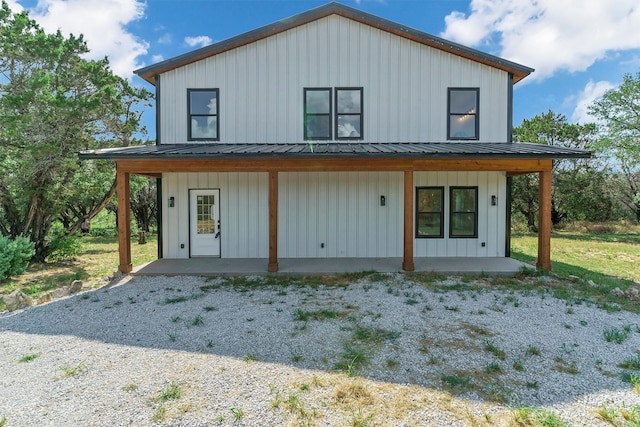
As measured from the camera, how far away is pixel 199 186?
395 inches

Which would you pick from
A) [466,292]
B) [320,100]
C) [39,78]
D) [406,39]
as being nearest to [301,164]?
[320,100]

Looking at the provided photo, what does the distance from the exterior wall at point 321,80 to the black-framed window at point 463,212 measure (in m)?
1.74

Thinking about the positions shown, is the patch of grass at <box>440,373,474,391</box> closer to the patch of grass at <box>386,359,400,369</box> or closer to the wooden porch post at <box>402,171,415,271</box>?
the patch of grass at <box>386,359,400,369</box>

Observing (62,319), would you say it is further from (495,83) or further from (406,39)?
(495,83)

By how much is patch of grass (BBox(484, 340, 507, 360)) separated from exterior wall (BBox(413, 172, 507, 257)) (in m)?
5.82

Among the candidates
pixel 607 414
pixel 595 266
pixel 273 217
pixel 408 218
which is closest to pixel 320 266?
pixel 273 217

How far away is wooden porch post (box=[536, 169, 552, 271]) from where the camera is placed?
8312 mm

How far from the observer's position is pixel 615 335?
4.64m

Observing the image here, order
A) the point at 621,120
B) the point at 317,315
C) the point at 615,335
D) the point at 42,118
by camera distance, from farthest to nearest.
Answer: the point at 621,120, the point at 42,118, the point at 317,315, the point at 615,335

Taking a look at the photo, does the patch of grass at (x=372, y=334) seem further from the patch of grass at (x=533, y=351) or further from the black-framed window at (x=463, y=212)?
the black-framed window at (x=463, y=212)

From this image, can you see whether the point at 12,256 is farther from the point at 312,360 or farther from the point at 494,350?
the point at 494,350

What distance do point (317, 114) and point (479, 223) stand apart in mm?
5825

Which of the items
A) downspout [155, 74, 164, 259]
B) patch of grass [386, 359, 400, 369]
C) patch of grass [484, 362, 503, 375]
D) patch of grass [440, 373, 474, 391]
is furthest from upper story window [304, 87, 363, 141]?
patch of grass [440, 373, 474, 391]

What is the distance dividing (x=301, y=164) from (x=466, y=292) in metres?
4.57
